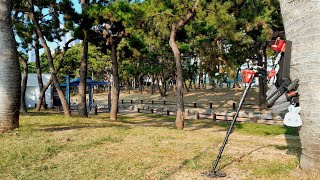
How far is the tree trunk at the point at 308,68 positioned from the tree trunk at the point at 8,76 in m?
6.08

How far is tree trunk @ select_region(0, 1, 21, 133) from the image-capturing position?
6.99m

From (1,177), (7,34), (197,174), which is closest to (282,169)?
(197,174)

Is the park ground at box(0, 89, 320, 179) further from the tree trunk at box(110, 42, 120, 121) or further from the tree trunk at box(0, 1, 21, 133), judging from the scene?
the tree trunk at box(110, 42, 120, 121)

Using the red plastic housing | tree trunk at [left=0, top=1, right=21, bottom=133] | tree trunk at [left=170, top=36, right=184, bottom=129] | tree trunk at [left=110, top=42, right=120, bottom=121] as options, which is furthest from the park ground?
tree trunk at [left=110, top=42, right=120, bottom=121]

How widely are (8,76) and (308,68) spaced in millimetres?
6294

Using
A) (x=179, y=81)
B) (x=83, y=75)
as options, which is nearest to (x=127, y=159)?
(x=179, y=81)

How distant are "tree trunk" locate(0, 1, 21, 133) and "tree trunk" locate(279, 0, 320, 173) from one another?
19.9 ft

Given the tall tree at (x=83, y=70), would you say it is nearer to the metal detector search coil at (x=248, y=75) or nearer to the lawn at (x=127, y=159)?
the lawn at (x=127, y=159)

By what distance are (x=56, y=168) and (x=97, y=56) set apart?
45703 mm

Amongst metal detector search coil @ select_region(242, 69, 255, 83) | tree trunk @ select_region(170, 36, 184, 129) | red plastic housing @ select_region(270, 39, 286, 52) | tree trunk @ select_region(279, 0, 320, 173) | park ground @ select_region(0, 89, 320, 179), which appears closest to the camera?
tree trunk @ select_region(279, 0, 320, 173)

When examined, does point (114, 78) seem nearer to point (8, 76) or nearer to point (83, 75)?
point (83, 75)

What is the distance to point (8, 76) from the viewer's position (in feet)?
23.2

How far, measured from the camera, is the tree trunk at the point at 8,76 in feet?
22.9

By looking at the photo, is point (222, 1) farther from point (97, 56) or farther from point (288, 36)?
point (97, 56)
